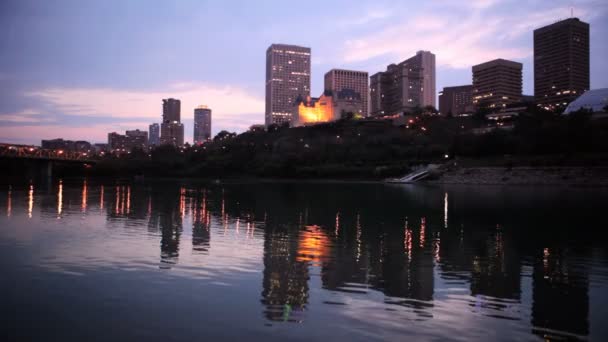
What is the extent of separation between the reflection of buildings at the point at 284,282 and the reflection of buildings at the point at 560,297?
17.0 ft

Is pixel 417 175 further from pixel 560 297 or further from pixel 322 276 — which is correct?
pixel 560 297

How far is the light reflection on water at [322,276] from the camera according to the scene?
30.8 ft

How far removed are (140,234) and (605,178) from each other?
7318 cm

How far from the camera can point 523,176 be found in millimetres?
79125

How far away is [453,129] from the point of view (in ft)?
539

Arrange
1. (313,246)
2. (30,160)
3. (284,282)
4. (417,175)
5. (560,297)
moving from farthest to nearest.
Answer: (30,160) < (417,175) < (313,246) < (284,282) < (560,297)

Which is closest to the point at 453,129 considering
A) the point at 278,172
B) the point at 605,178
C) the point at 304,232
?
the point at 278,172

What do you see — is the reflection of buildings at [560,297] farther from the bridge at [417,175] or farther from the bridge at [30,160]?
the bridge at [30,160]

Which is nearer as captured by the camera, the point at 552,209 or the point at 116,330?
the point at 116,330

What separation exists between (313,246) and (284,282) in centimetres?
573

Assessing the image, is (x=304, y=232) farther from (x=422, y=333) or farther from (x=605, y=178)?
(x=605, y=178)

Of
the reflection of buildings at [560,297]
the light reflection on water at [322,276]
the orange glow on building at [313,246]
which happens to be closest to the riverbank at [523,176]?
the light reflection on water at [322,276]

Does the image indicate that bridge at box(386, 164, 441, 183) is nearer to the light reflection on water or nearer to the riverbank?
the riverbank

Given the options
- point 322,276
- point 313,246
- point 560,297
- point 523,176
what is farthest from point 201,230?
point 523,176
